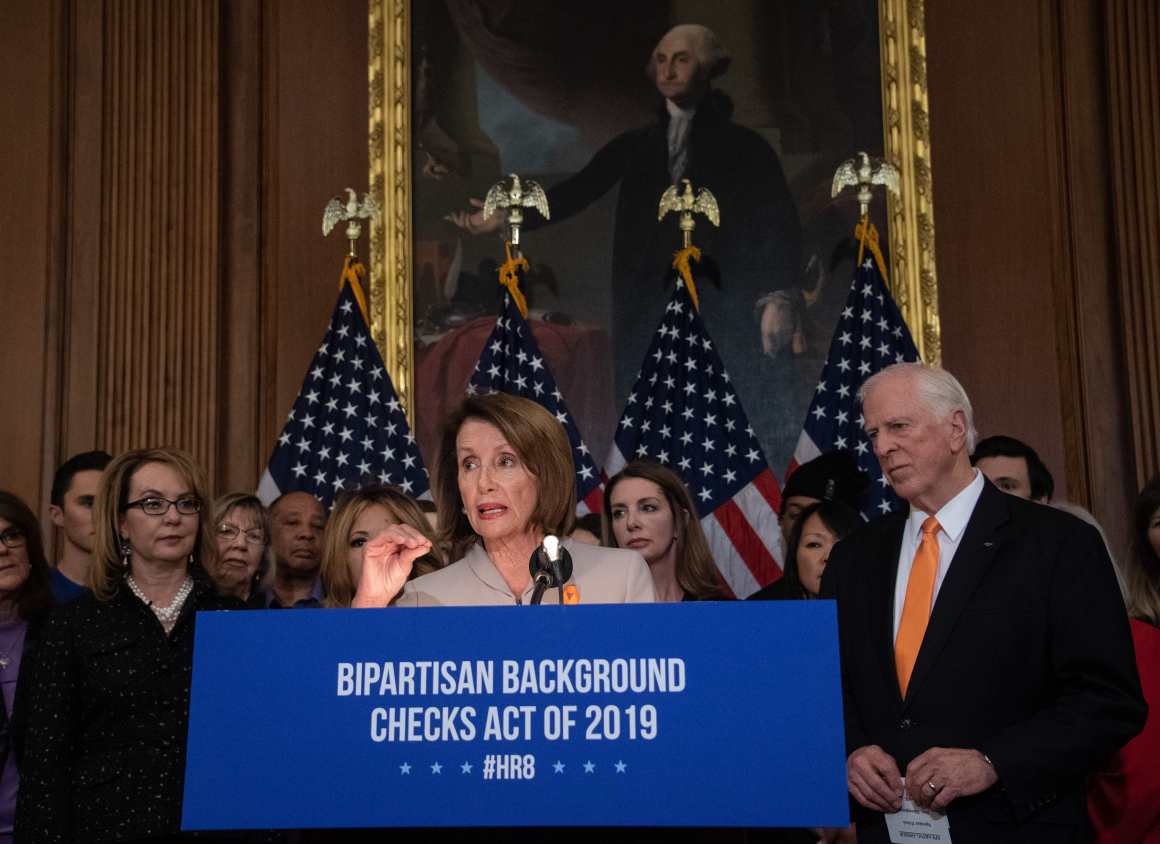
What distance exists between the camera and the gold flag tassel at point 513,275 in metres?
7.25

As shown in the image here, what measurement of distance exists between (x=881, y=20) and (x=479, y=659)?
6115 mm

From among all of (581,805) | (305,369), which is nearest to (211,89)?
(305,369)

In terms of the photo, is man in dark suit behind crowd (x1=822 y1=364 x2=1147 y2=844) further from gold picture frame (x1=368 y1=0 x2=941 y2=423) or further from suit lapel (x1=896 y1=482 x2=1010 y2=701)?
gold picture frame (x1=368 y1=0 x2=941 y2=423)

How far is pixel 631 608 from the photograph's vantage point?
227 centimetres

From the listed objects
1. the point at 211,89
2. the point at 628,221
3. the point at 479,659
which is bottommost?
the point at 479,659

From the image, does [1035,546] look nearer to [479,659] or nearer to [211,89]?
[479,659]

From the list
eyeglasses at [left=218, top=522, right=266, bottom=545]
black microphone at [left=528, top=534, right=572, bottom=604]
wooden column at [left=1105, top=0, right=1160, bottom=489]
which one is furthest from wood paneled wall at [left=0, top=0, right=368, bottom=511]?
black microphone at [left=528, top=534, right=572, bottom=604]

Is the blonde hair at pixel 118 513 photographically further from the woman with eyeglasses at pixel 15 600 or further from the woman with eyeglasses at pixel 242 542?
the woman with eyeglasses at pixel 242 542

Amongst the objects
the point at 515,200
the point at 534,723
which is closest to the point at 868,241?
the point at 515,200

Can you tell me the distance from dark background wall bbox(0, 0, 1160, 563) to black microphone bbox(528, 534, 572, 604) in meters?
5.03

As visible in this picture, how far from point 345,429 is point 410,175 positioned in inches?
57.8

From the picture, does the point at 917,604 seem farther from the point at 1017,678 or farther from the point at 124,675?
the point at 124,675

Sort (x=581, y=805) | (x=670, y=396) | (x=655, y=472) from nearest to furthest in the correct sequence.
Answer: (x=581, y=805), (x=655, y=472), (x=670, y=396)

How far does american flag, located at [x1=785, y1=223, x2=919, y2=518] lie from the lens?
700 centimetres
